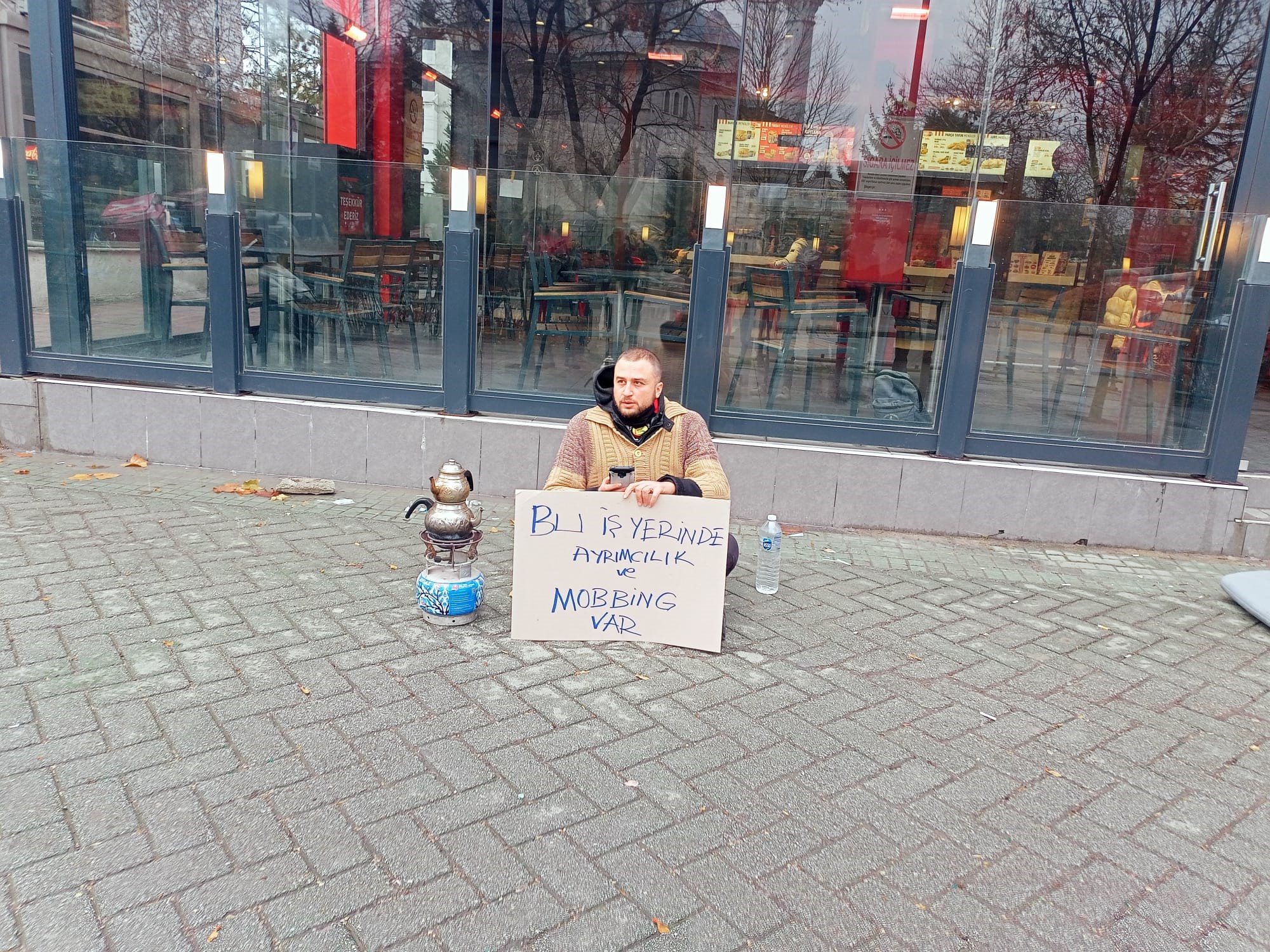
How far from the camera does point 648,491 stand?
14.1 feet

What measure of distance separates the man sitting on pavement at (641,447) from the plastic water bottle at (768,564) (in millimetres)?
443

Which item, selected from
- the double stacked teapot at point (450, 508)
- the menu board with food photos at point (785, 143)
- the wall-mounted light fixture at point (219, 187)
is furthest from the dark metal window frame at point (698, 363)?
the menu board with food photos at point (785, 143)

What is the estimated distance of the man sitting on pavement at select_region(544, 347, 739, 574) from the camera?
451 cm

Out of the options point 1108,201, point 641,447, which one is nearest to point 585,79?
point 1108,201

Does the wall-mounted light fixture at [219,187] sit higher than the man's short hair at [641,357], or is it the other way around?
the wall-mounted light fixture at [219,187]

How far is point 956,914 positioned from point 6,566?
4.76 metres

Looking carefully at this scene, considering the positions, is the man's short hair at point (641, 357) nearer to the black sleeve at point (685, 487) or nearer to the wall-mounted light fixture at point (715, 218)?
the black sleeve at point (685, 487)

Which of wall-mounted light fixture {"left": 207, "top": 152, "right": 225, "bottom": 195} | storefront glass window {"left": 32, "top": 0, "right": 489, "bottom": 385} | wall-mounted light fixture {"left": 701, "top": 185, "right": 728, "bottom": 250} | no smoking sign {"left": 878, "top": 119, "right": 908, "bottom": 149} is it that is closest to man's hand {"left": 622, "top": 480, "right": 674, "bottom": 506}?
wall-mounted light fixture {"left": 701, "top": 185, "right": 728, "bottom": 250}

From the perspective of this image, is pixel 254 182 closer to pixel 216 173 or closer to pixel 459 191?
pixel 216 173

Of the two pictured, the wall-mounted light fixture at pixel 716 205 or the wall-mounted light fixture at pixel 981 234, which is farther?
the wall-mounted light fixture at pixel 716 205

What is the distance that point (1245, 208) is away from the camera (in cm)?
601

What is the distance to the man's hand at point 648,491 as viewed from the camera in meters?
4.30

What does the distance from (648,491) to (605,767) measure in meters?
1.33

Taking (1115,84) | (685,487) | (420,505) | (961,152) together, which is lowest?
(420,505)
